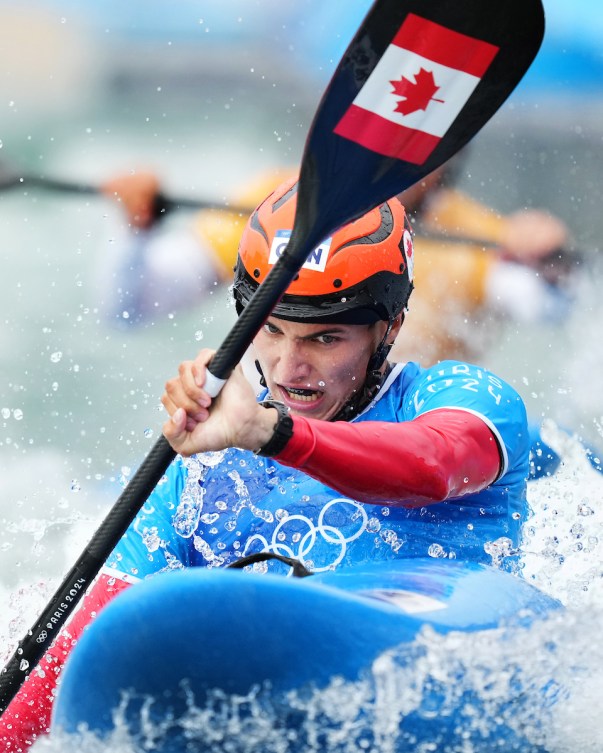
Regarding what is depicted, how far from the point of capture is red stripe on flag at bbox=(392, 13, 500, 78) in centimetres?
183

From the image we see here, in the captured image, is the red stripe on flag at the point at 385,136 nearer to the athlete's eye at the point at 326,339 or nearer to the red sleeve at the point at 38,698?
the athlete's eye at the point at 326,339

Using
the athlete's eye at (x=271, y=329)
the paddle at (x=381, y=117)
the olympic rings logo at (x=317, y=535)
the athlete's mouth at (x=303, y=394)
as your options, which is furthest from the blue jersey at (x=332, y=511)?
the paddle at (x=381, y=117)

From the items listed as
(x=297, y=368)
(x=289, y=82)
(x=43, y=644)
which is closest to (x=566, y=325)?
(x=289, y=82)

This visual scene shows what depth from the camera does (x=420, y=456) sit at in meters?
1.83

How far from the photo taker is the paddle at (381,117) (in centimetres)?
182

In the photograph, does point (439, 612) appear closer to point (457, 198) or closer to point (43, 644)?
point (43, 644)

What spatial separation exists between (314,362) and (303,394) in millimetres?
82

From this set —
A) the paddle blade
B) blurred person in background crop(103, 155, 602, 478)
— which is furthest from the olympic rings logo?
blurred person in background crop(103, 155, 602, 478)

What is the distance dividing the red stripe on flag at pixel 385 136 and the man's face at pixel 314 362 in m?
0.44

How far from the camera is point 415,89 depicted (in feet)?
6.19

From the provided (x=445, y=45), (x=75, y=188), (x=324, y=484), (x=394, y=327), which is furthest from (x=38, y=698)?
(x=75, y=188)

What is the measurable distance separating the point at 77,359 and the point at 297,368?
10.3 feet

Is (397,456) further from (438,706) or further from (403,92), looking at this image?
(403,92)

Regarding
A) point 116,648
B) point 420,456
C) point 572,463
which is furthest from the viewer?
point 572,463
